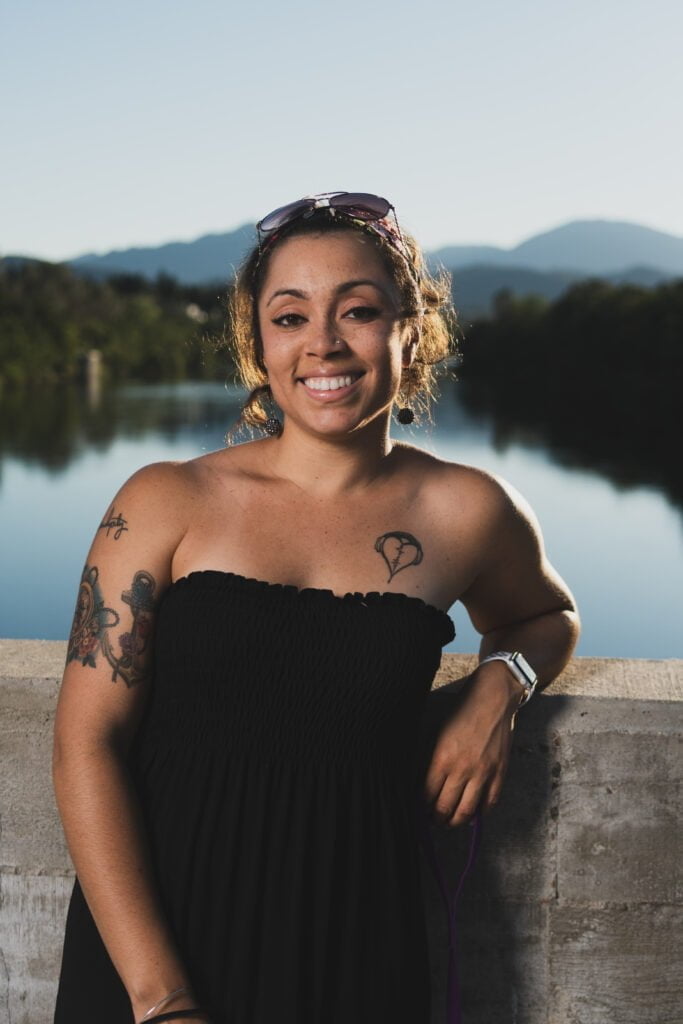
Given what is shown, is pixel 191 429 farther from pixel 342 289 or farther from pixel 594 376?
pixel 342 289

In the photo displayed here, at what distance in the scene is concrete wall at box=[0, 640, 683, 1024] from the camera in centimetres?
177

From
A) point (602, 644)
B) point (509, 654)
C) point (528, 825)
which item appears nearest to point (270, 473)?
point (509, 654)

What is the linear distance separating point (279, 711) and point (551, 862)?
23.6 inches

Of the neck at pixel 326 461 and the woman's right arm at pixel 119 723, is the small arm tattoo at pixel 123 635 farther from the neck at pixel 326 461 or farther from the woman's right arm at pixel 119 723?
the neck at pixel 326 461

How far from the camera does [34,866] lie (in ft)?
6.00

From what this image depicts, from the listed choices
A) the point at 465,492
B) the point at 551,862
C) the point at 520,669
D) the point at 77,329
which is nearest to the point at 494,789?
the point at 520,669

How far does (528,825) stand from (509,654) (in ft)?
0.99

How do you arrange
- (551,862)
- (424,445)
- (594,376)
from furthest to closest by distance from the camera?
(594,376) → (424,445) → (551,862)

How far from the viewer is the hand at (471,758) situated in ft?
5.21

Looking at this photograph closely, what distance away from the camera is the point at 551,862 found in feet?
5.92

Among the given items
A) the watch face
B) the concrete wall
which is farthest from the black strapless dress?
the concrete wall

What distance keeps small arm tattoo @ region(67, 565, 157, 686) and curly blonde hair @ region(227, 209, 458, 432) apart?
1.22 feet

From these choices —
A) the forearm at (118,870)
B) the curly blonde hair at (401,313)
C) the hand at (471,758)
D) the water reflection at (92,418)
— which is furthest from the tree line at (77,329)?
the forearm at (118,870)

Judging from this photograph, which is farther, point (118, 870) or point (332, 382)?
point (332, 382)
